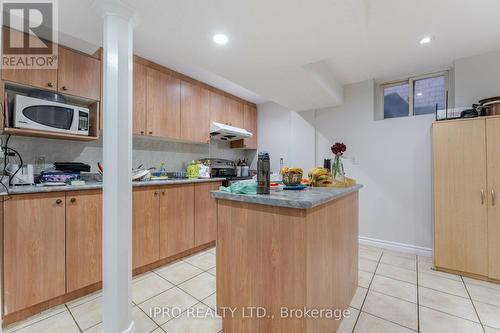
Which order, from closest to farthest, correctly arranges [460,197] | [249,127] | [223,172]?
[460,197] → [223,172] → [249,127]

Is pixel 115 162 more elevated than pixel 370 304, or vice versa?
pixel 115 162

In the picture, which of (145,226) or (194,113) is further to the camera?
(194,113)

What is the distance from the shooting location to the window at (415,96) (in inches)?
114

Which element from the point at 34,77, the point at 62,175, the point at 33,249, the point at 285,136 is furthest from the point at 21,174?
the point at 285,136

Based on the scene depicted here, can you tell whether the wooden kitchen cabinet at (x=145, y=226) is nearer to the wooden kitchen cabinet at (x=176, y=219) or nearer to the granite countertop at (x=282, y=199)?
the wooden kitchen cabinet at (x=176, y=219)

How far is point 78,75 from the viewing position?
2.17 metres

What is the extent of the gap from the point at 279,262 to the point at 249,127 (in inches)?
135

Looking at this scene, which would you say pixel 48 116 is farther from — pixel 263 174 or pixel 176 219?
pixel 263 174

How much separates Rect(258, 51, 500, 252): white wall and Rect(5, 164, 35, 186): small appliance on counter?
3.47 m

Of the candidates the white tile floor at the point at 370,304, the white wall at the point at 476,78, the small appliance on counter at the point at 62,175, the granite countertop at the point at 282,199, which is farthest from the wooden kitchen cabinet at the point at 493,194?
the small appliance on counter at the point at 62,175

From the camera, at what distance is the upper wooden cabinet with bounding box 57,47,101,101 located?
2068 millimetres

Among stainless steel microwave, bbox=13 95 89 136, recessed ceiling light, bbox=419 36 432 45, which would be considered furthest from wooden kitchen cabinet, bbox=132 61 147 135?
recessed ceiling light, bbox=419 36 432 45

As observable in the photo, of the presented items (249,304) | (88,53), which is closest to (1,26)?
(88,53)

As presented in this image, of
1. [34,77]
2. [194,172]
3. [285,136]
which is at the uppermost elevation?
[34,77]
